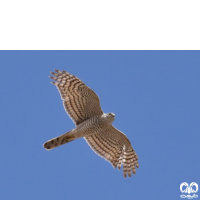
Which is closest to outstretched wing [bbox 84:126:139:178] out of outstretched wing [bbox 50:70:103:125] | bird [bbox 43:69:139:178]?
bird [bbox 43:69:139:178]

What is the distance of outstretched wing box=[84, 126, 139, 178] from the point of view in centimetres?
1823

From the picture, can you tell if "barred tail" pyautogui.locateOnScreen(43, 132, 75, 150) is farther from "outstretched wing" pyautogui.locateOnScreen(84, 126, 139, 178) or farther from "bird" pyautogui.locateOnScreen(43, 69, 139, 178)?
"outstretched wing" pyautogui.locateOnScreen(84, 126, 139, 178)

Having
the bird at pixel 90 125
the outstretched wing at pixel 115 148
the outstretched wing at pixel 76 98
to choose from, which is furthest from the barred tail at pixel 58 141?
the outstretched wing at pixel 115 148

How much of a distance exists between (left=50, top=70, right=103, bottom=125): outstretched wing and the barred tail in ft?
1.93

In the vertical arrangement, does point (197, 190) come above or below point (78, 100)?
below

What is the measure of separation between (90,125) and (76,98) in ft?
3.45

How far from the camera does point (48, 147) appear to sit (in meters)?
17.1

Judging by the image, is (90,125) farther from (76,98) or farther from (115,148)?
(115,148)

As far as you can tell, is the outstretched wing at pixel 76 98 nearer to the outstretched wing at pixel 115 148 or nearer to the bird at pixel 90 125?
the bird at pixel 90 125

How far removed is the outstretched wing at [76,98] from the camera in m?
17.1

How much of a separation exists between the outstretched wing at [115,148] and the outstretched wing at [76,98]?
103cm
